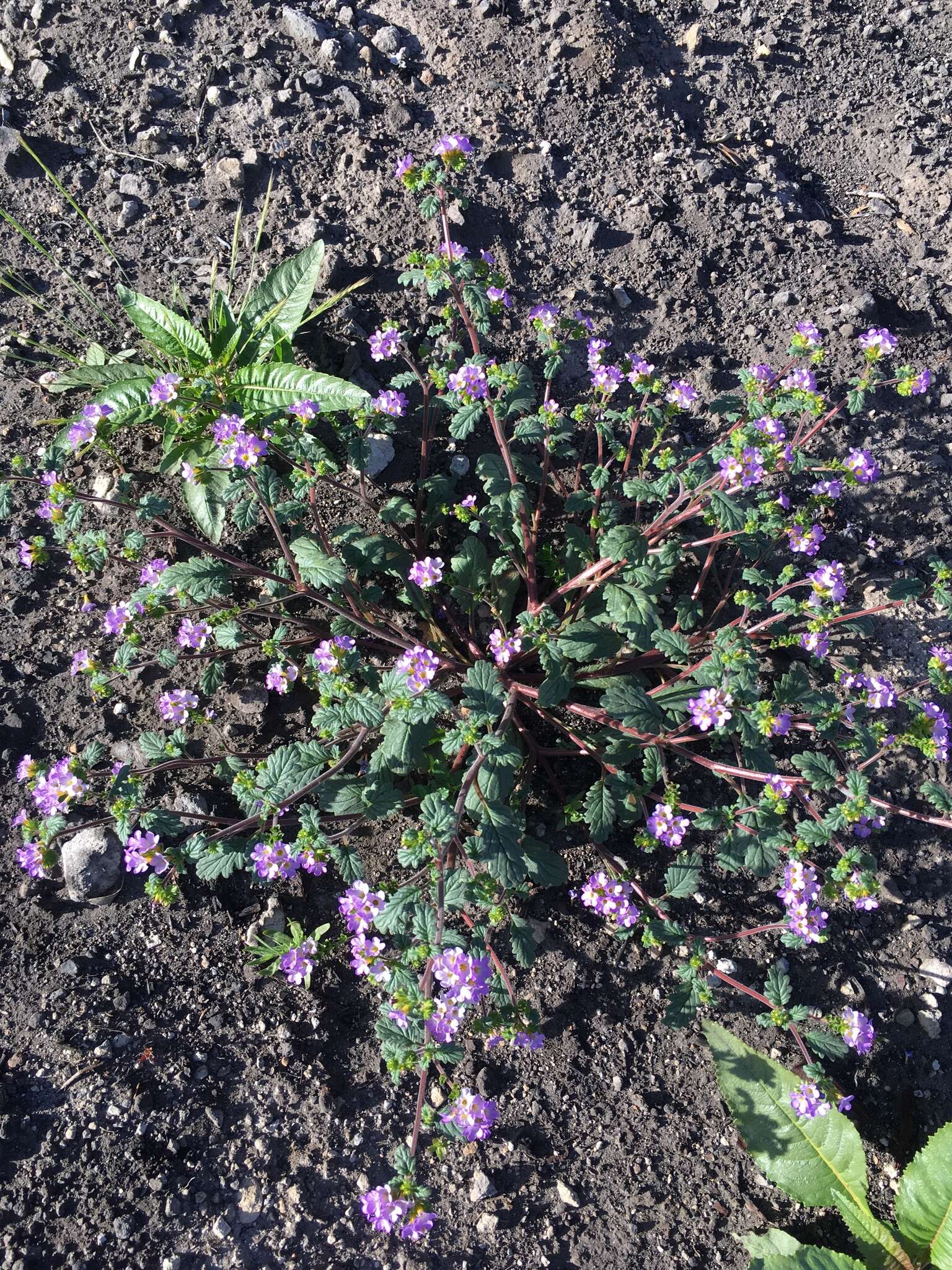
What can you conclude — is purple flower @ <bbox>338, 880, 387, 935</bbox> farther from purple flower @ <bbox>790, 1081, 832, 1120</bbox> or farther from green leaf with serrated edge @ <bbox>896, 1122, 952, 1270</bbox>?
green leaf with serrated edge @ <bbox>896, 1122, 952, 1270</bbox>

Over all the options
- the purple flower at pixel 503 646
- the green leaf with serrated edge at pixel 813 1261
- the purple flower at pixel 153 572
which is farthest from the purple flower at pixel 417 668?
the green leaf with serrated edge at pixel 813 1261

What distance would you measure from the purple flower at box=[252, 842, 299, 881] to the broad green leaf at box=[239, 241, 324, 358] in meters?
2.51

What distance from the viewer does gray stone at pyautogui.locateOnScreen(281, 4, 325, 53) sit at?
17.4 feet

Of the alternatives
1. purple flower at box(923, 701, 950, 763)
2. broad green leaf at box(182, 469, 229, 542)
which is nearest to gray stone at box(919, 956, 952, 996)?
purple flower at box(923, 701, 950, 763)

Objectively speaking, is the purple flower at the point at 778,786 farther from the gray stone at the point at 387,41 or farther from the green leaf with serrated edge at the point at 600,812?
the gray stone at the point at 387,41

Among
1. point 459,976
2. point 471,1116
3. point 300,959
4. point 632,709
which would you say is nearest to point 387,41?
point 632,709

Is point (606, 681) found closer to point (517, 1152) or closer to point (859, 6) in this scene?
point (517, 1152)

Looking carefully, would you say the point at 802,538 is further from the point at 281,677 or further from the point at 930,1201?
A: the point at 930,1201

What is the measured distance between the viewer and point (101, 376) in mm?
4496

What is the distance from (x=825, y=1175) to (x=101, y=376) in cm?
464

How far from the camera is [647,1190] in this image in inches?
140

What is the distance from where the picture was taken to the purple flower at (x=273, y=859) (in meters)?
3.09

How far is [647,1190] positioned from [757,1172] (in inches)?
17.3

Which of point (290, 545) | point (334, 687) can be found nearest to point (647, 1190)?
point (334, 687)
